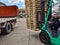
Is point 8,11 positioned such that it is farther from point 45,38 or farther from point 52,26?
point 52,26

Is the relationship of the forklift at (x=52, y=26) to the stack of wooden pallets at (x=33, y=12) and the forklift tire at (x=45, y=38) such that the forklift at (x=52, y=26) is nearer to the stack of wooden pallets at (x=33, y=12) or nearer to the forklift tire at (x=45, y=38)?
the forklift tire at (x=45, y=38)

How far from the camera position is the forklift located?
18.2ft

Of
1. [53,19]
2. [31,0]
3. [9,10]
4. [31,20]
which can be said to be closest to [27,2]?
[31,0]

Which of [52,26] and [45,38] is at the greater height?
[52,26]

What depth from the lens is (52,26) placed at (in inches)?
237

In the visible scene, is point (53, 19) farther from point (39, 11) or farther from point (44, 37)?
point (39, 11)

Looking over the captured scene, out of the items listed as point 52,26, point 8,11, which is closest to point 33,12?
point 52,26

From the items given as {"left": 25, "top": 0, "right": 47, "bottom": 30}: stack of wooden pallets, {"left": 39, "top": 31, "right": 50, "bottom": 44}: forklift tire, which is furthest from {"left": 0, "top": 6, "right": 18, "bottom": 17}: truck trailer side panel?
{"left": 39, "top": 31, "right": 50, "bottom": 44}: forklift tire

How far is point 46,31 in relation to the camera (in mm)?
6078

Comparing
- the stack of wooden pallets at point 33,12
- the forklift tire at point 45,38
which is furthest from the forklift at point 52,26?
the stack of wooden pallets at point 33,12

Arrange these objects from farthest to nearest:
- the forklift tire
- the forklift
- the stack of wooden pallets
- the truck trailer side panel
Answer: the truck trailer side panel, the stack of wooden pallets, the forklift tire, the forklift

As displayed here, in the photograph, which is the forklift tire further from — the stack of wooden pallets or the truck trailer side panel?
the truck trailer side panel

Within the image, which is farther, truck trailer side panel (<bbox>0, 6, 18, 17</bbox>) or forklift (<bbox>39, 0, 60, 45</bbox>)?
truck trailer side panel (<bbox>0, 6, 18, 17</bbox>)

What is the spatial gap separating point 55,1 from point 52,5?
181mm
